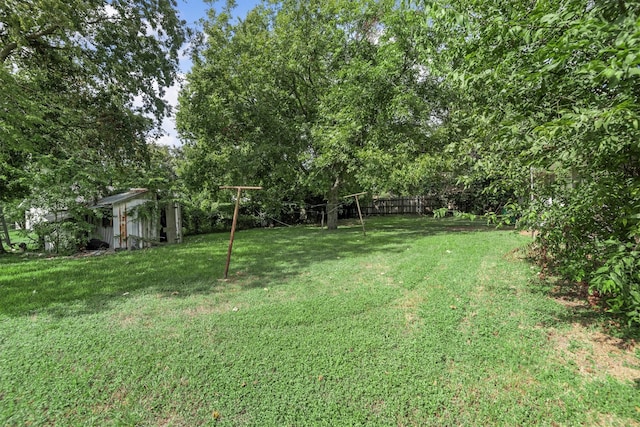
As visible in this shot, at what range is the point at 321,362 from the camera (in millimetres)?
2732

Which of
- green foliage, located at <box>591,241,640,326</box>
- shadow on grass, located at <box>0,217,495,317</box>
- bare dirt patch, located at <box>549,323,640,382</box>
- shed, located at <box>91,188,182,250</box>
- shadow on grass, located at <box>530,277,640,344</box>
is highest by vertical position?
shed, located at <box>91,188,182,250</box>

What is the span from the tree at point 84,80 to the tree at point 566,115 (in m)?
9.18

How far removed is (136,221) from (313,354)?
30.6 ft

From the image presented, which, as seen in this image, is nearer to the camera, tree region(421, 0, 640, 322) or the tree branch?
tree region(421, 0, 640, 322)

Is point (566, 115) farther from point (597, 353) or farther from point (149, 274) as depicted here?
point (149, 274)

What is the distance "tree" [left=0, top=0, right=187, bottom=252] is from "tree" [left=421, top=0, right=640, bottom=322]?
9.18 meters

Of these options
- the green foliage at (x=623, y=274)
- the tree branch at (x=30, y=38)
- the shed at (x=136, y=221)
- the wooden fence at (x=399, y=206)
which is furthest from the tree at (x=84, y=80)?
the wooden fence at (x=399, y=206)

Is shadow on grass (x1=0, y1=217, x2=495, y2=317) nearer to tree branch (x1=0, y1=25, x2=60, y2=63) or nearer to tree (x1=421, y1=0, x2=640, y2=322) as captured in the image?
tree (x1=421, y1=0, x2=640, y2=322)

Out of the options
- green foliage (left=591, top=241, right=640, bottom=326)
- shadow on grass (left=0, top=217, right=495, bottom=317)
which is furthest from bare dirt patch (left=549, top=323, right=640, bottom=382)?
shadow on grass (left=0, top=217, right=495, bottom=317)

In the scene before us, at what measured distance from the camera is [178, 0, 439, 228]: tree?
10859mm

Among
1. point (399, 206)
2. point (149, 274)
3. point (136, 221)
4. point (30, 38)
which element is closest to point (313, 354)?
point (149, 274)

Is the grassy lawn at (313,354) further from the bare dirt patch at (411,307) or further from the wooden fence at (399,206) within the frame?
the wooden fence at (399,206)

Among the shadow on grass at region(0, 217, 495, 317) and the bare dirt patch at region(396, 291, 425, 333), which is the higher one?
the shadow on grass at region(0, 217, 495, 317)

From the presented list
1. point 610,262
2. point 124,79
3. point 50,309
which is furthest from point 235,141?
point 610,262
